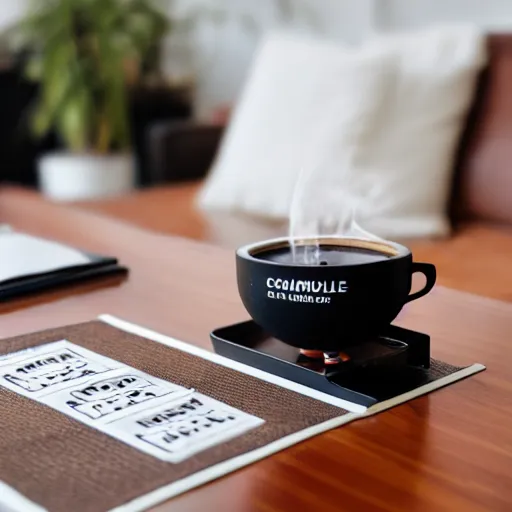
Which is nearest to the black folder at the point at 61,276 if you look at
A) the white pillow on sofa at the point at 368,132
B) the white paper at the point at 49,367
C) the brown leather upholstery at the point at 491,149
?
the white paper at the point at 49,367

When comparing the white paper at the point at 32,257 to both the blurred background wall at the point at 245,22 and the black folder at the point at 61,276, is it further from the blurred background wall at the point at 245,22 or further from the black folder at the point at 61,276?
the blurred background wall at the point at 245,22

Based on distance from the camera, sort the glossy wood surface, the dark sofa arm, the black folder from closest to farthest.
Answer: the black folder
the glossy wood surface
the dark sofa arm

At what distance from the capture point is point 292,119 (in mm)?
1967

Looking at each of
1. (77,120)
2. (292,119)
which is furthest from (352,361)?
(77,120)

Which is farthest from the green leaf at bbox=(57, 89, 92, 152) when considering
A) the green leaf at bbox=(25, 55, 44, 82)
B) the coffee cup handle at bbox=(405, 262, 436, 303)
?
the coffee cup handle at bbox=(405, 262, 436, 303)

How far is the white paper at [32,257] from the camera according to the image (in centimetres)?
102

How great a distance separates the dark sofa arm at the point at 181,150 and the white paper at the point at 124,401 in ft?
5.39

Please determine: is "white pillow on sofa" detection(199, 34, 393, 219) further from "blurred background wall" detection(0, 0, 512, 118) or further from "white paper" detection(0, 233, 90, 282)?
"white paper" detection(0, 233, 90, 282)

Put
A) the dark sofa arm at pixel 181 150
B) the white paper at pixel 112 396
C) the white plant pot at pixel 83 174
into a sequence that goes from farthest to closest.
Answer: the white plant pot at pixel 83 174 → the dark sofa arm at pixel 181 150 → the white paper at pixel 112 396

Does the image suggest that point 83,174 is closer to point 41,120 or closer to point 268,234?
point 41,120

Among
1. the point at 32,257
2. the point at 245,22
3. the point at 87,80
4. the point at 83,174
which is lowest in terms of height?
the point at 83,174

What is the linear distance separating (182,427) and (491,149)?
1.40 metres

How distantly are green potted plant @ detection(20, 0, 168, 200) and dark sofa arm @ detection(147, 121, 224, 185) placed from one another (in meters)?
0.51

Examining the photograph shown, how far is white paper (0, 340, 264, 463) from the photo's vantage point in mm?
600
